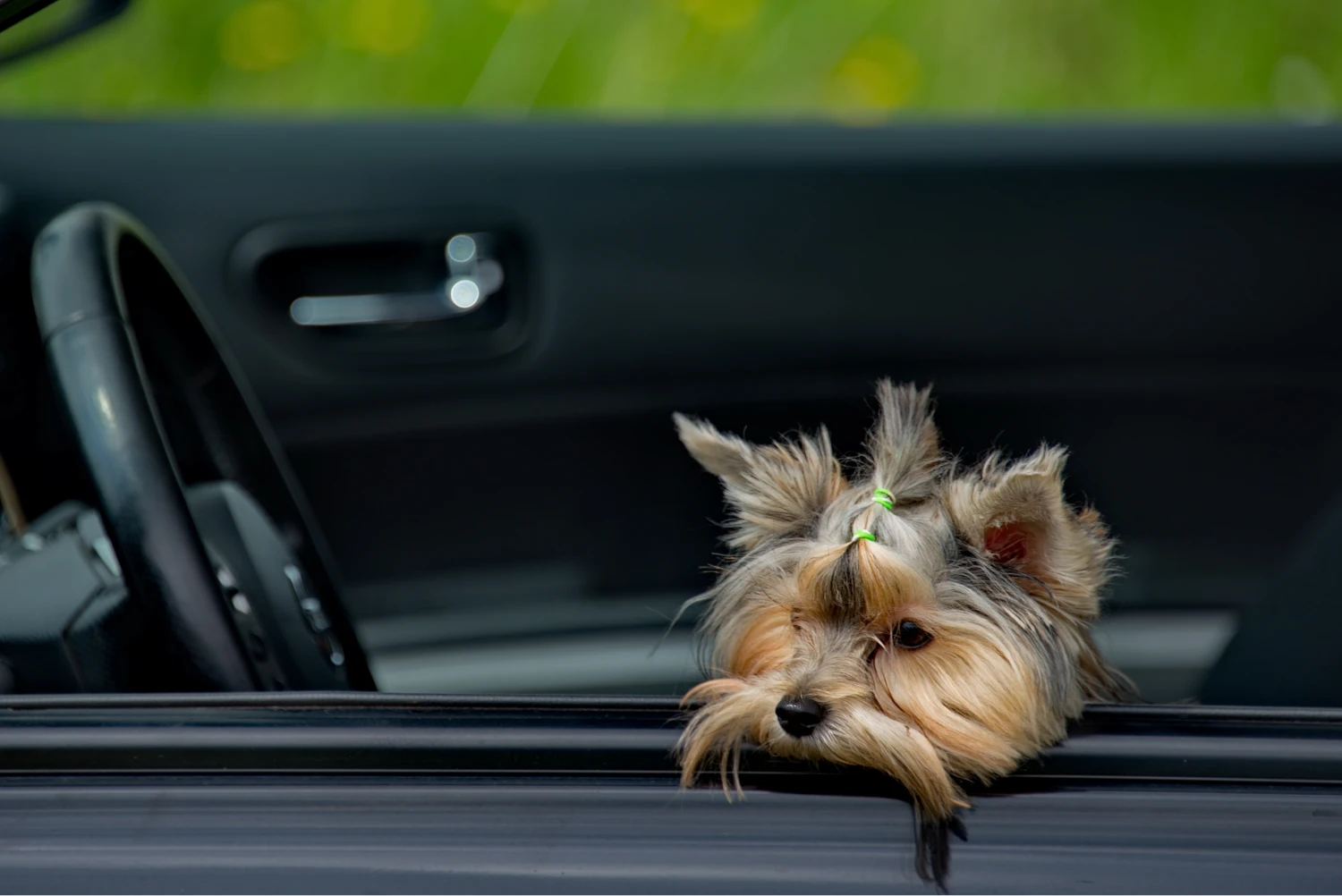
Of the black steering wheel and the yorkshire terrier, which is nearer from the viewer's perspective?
the yorkshire terrier

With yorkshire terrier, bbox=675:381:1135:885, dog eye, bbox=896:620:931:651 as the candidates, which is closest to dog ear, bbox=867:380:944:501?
yorkshire terrier, bbox=675:381:1135:885

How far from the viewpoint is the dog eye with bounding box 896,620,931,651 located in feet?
6.36

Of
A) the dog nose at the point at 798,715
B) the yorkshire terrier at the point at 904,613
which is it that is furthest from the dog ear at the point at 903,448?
the dog nose at the point at 798,715

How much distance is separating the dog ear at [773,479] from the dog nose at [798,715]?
0.44m

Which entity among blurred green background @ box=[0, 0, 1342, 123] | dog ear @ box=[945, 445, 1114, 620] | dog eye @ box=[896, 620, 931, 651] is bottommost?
dog eye @ box=[896, 620, 931, 651]

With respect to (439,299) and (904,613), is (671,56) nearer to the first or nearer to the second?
(439,299)

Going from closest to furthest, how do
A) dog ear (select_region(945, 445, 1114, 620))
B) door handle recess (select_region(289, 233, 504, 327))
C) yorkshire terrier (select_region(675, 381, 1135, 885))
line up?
yorkshire terrier (select_region(675, 381, 1135, 885)) < dog ear (select_region(945, 445, 1114, 620)) < door handle recess (select_region(289, 233, 504, 327))

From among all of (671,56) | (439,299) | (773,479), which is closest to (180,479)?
(773,479)

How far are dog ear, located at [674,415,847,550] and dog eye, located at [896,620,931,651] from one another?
25 centimetres

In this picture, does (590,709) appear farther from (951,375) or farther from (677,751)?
(951,375)

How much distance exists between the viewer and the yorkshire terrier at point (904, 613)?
1.66 meters

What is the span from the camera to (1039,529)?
6.19 ft

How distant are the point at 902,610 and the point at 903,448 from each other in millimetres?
256

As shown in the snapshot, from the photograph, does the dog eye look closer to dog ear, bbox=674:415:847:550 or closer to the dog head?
the dog head
